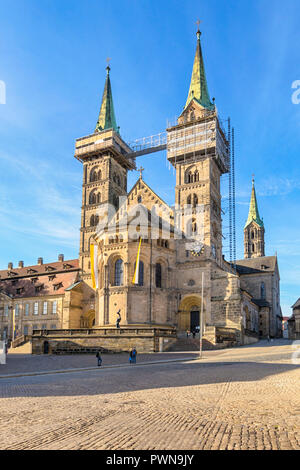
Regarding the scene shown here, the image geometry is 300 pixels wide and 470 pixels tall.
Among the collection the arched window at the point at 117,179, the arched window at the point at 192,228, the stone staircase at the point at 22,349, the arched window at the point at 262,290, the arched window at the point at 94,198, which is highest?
the arched window at the point at 117,179

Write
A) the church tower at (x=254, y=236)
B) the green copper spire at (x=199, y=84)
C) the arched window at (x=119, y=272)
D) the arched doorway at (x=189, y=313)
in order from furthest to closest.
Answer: the church tower at (x=254, y=236), the green copper spire at (x=199, y=84), the arched doorway at (x=189, y=313), the arched window at (x=119, y=272)

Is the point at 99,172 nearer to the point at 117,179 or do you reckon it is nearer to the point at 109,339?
the point at 117,179

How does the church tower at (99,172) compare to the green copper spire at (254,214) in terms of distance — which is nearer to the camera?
the church tower at (99,172)

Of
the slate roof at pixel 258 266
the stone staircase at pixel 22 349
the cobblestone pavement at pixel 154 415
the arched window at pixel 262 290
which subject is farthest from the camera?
the slate roof at pixel 258 266

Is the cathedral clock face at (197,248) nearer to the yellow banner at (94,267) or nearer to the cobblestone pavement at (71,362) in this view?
the yellow banner at (94,267)

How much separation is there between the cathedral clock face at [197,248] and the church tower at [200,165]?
16.5 inches

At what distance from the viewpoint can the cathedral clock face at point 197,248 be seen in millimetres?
56281

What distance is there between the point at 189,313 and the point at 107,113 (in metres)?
40.7

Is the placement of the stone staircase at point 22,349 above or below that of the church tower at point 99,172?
below

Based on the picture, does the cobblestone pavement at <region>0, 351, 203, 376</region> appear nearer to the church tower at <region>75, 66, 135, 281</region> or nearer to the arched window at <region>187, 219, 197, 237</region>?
the arched window at <region>187, 219, 197, 237</region>

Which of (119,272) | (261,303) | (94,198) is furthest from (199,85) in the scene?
(261,303)

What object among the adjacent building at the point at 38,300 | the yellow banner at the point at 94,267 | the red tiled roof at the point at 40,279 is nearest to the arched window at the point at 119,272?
the yellow banner at the point at 94,267
